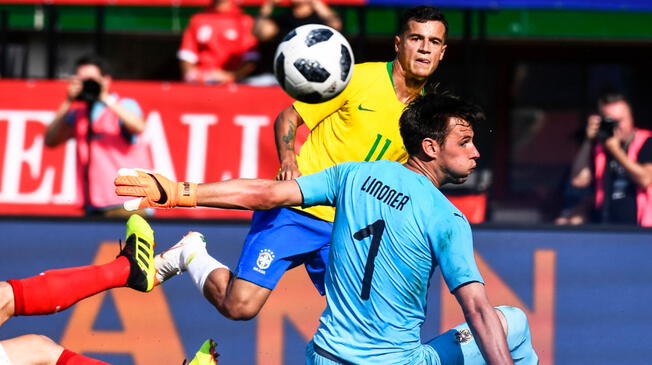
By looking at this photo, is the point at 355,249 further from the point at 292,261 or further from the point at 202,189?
the point at 292,261

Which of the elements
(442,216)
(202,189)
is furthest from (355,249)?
(202,189)

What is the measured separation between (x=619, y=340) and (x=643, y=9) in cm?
285

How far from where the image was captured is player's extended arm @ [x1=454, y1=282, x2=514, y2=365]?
423 centimetres

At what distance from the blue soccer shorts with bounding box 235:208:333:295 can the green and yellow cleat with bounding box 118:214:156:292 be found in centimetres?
48

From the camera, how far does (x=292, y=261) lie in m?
5.92

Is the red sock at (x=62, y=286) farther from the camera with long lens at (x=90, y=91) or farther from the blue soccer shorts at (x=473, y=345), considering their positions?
the camera with long lens at (x=90, y=91)

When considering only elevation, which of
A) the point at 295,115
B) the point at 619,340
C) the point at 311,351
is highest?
the point at 295,115

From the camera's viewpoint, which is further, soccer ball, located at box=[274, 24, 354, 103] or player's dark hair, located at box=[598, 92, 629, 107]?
player's dark hair, located at box=[598, 92, 629, 107]

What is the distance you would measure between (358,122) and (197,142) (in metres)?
2.66

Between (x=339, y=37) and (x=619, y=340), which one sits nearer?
(x=339, y=37)

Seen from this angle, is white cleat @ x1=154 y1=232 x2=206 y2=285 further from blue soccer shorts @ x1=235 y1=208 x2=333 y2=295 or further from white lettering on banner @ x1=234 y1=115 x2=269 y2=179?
white lettering on banner @ x1=234 y1=115 x2=269 y2=179

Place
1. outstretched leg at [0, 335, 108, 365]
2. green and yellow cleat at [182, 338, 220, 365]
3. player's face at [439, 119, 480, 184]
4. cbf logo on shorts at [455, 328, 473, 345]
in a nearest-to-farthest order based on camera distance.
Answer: player's face at [439, 119, 480, 184] < cbf logo on shorts at [455, 328, 473, 345] < outstretched leg at [0, 335, 108, 365] < green and yellow cleat at [182, 338, 220, 365]

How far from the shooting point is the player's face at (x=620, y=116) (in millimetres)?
7895

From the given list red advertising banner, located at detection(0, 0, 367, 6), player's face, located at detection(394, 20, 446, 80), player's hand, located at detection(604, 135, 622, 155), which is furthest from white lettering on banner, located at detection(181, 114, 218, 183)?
player's hand, located at detection(604, 135, 622, 155)
